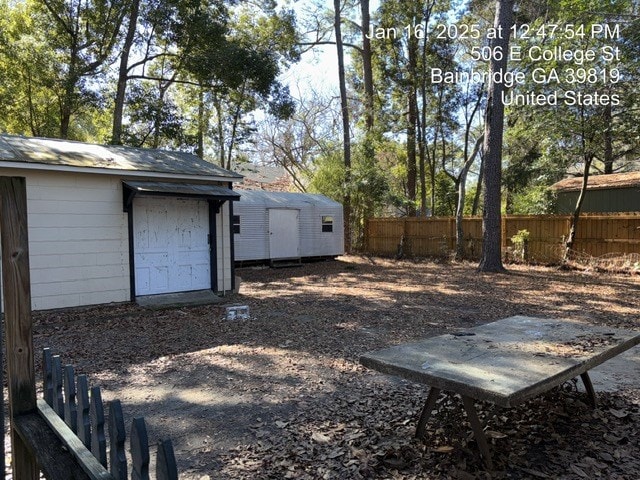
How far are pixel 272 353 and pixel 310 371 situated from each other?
2.64 ft

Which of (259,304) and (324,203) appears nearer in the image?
(259,304)

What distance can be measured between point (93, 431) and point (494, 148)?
1281 cm

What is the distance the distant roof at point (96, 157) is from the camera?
23.7 ft

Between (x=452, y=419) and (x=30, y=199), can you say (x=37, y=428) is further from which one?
(x=30, y=199)

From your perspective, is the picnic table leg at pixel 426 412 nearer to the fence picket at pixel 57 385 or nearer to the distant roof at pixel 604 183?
the fence picket at pixel 57 385

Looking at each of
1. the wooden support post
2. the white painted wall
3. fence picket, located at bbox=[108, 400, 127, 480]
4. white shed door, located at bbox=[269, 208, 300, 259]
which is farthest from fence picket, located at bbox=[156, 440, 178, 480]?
white shed door, located at bbox=[269, 208, 300, 259]

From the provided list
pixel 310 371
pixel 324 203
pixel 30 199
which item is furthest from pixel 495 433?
pixel 324 203

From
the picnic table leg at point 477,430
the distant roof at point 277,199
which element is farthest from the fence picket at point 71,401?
the distant roof at point 277,199

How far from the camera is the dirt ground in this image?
276cm

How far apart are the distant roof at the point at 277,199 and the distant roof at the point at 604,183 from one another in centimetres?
1013

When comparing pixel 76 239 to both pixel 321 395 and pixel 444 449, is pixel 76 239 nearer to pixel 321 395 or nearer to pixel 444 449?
pixel 321 395

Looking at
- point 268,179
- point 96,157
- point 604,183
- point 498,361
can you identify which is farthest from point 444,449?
point 268,179

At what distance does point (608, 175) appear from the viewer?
1958 cm

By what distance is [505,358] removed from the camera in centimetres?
274
